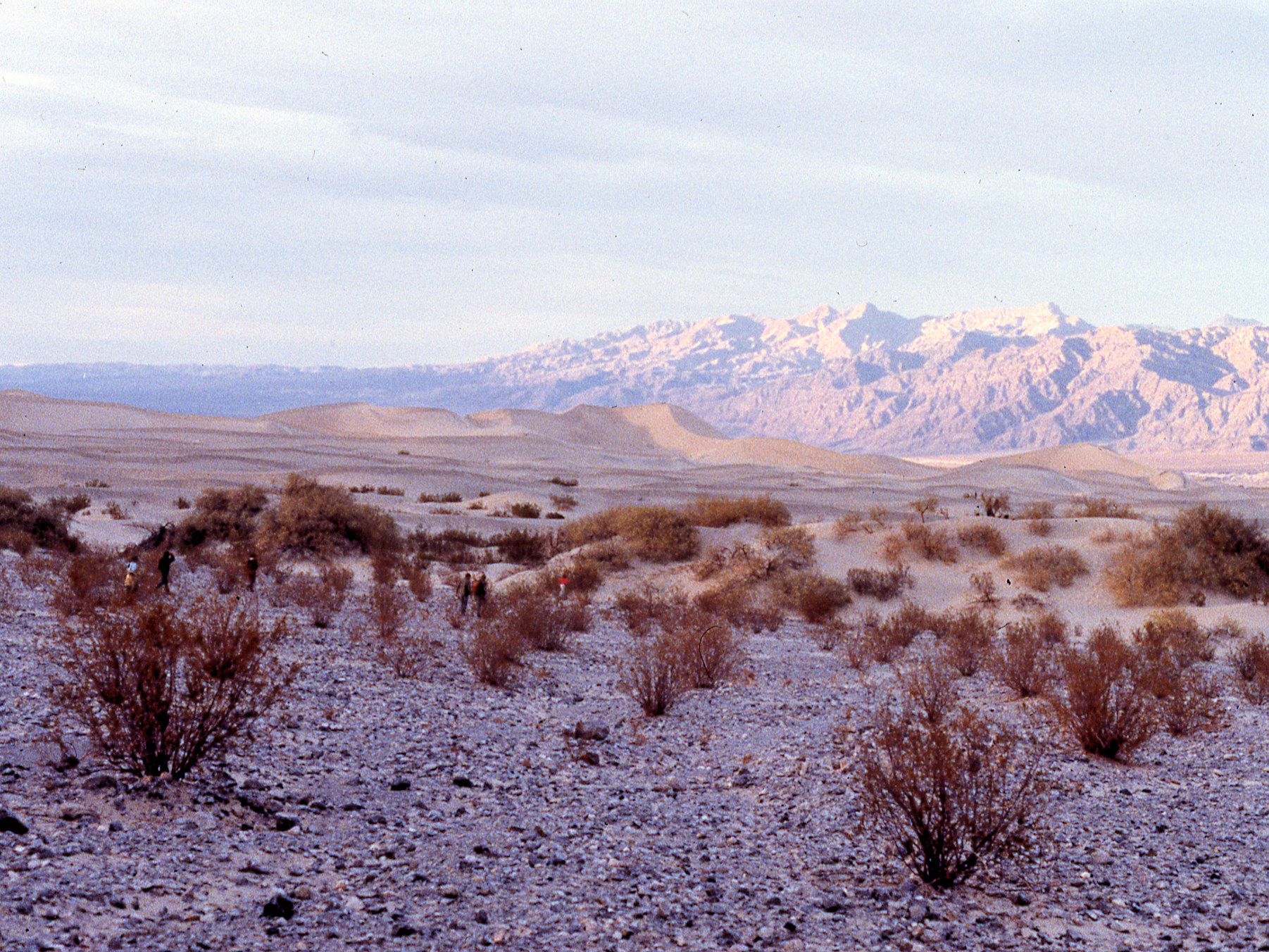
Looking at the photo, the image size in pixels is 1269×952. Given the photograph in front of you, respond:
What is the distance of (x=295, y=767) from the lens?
8344 millimetres

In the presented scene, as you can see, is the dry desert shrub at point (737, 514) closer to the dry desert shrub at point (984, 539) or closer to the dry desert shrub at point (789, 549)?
the dry desert shrub at point (789, 549)

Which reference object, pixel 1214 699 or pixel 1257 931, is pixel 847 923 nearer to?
pixel 1257 931

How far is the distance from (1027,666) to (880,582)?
1138cm

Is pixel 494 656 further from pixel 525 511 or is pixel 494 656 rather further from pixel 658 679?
pixel 525 511

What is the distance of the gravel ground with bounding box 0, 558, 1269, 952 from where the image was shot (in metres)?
5.64

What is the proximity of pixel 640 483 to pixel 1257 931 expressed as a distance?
5678cm

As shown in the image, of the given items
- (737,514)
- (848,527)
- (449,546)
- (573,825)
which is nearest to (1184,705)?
(573,825)

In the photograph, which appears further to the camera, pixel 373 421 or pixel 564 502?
pixel 373 421

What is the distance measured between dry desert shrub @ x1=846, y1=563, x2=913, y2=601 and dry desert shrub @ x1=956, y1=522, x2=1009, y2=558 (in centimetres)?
230

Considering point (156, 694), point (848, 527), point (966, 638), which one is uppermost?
point (156, 694)

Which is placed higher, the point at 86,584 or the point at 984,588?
the point at 86,584

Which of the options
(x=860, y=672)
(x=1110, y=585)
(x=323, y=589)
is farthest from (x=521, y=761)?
(x=1110, y=585)

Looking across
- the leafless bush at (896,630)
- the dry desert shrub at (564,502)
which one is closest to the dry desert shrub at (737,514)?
the leafless bush at (896,630)

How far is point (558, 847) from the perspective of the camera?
710 centimetres
